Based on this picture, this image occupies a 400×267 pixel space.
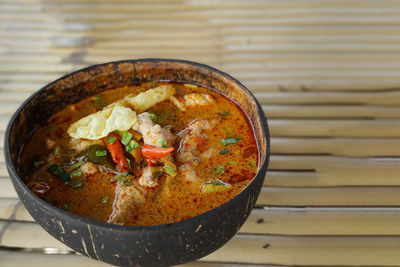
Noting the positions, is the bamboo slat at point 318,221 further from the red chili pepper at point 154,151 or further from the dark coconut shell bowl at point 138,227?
the red chili pepper at point 154,151

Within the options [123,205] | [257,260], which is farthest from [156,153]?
[257,260]

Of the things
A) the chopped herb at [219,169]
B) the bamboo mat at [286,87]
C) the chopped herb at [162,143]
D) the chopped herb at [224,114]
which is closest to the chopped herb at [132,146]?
the chopped herb at [162,143]

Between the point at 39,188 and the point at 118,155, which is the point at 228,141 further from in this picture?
the point at 39,188

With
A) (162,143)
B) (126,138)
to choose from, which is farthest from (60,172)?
(162,143)

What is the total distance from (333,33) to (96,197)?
9.09ft

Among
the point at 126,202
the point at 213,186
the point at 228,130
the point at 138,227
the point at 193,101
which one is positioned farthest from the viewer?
the point at 193,101

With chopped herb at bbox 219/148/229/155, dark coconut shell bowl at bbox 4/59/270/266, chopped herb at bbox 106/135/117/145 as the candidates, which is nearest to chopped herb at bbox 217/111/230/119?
dark coconut shell bowl at bbox 4/59/270/266

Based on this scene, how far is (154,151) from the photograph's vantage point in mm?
1597

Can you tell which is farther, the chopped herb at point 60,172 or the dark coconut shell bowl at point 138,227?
the chopped herb at point 60,172

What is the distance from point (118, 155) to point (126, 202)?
0.25m

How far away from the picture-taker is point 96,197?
5.12ft

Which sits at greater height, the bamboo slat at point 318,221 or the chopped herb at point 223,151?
the chopped herb at point 223,151

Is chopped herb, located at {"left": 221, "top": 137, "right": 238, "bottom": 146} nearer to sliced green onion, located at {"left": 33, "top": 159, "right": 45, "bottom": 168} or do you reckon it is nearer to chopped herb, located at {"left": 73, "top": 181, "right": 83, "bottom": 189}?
chopped herb, located at {"left": 73, "top": 181, "right": 83, "bottom": 189}

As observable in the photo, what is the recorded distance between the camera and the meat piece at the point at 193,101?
6.47 feet
